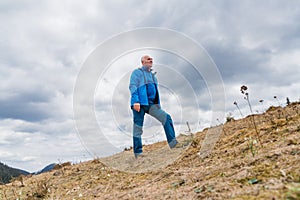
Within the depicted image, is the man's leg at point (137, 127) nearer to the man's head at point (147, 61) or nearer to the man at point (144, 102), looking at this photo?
the man at point (144, 102)

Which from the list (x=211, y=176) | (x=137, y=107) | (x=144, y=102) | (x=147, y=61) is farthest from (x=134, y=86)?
(x=211, y=176)

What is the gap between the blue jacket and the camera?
806 cm

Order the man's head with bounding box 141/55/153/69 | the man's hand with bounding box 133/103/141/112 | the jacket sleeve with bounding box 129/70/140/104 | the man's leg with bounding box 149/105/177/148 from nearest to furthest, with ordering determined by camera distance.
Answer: the man's hand with bounding box 133/103/141/112
the jacket sleeve with bounding box 129/70/140/104
the man's leg with bounding box 149/105/177/148
the man's head with bounding box 141/55/153/69

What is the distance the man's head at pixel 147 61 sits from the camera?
8.52 m

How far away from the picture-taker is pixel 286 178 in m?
3.22

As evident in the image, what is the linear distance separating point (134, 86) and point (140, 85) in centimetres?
16

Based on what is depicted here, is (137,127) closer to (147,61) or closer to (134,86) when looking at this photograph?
(134,86)

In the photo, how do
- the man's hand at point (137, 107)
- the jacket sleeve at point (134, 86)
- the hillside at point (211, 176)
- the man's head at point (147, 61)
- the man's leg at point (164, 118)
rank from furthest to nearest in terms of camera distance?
the man's head at point (147, 61)
the man's leg at point (164, 118)
the jacket sleeve at point (134, 86)
the man's hand at point (137, 107)
the hillside at point (211, 176)

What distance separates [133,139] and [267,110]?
5.66m

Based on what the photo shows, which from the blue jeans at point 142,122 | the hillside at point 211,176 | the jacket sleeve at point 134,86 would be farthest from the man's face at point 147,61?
the hillside at point 211,176

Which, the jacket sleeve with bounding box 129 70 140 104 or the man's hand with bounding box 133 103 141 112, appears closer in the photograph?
the man's hand with bounding box 133 103 141 112

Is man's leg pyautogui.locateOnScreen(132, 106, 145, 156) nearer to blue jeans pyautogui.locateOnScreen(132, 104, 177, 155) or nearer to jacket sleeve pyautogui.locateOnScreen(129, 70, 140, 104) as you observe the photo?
blue jeans pyautogui.locateOnScreen(132, 104, 177, 155)

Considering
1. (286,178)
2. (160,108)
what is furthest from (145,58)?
(286,178)

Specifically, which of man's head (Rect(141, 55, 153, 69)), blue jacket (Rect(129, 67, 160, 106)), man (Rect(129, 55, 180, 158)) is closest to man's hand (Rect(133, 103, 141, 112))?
man (Rect(129, 55, 180, 158))
